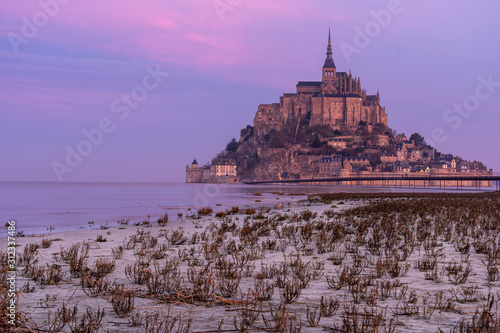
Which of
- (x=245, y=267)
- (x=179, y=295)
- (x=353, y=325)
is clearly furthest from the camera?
(x=245, y=267)

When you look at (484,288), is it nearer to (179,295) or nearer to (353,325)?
(353,325)

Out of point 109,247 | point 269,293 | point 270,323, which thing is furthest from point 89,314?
point 109,247

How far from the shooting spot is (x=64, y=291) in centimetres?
637

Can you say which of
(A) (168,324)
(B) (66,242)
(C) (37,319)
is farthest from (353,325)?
(B) (66,242)

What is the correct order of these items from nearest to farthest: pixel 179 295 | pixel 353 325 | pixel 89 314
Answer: pixel 353 325 < pixel 89 314 < pixel 179 295

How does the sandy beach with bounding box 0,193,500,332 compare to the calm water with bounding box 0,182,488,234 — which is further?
the calm water with bounding box 0,182,488,234

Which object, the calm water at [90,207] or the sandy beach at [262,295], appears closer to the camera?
the sandy beach at [262,295]

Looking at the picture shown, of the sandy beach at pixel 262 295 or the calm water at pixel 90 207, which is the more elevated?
the sandy beach at pixel 262 295

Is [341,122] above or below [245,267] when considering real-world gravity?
above

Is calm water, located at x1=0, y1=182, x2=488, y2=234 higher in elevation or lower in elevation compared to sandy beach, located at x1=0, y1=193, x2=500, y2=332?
lower

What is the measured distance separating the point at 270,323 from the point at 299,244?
23.6 ft

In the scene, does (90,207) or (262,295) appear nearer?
(262,295)

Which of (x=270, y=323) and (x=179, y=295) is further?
(x=179, y=295)

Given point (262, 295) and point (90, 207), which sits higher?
point (262, 295)
